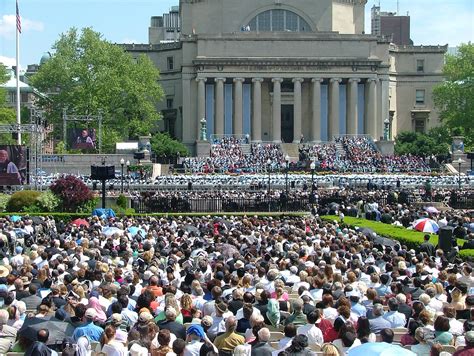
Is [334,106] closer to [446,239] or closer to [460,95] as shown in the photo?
[460,95]

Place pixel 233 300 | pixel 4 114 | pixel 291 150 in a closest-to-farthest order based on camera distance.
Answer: pixel 233 300 < pixel 4 114 < pixel 291 150

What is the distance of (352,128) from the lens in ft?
355

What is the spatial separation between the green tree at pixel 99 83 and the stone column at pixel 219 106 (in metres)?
7.22

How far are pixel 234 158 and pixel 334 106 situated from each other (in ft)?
59.8

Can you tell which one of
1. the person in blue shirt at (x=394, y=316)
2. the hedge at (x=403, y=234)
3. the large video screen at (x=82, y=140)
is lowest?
the hedge at (x=403, y=234)

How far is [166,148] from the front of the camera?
3826 inches

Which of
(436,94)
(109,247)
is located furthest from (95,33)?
(109,247)

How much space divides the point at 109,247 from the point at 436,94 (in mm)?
87462

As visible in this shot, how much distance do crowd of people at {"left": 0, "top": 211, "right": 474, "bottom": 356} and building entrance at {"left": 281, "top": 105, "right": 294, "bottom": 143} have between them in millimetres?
82349

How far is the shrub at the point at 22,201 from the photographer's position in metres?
54.2

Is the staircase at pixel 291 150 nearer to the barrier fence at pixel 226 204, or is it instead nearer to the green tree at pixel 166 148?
the green tree at pixel 166 148

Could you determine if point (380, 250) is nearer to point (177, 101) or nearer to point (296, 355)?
point (296, 355)

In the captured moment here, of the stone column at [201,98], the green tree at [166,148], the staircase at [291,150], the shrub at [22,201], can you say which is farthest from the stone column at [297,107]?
the shrub at [22,201]

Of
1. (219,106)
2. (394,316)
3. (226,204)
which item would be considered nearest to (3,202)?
(226,204)
